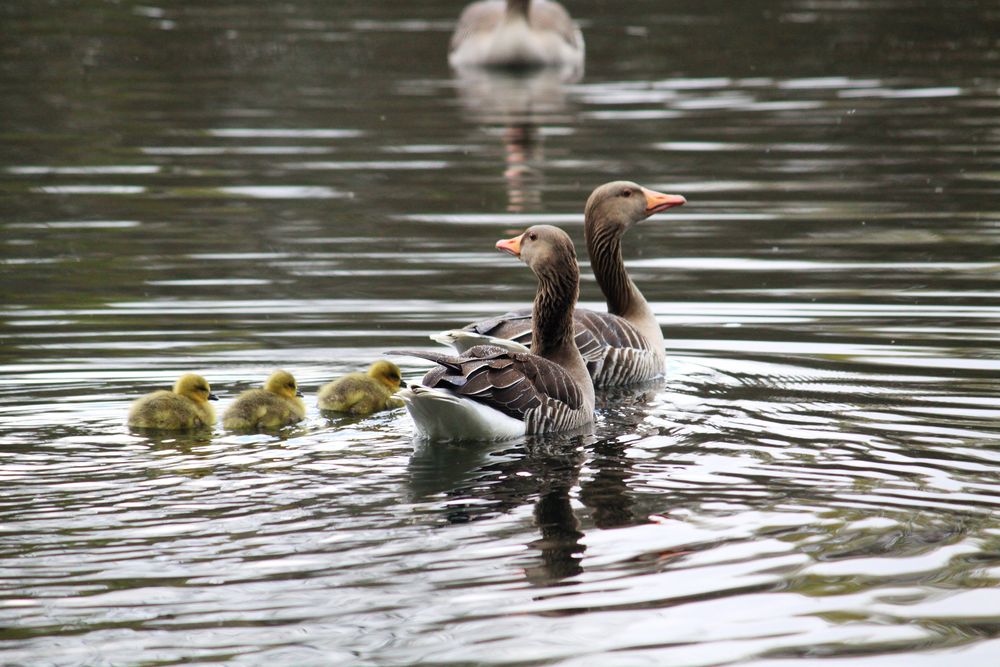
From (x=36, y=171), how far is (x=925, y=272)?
36.1ft

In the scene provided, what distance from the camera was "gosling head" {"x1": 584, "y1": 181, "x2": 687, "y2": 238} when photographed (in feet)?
40.0

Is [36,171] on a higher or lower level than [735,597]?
higher

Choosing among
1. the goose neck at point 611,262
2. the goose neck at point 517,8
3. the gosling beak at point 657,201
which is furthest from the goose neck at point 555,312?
the goose neck at point 517,8

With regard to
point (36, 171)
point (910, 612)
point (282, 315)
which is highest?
point (36, 171)

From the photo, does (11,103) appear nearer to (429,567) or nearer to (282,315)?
(282,315)

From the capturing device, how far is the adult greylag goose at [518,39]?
28391 mm

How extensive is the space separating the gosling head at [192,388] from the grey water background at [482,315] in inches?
19.5

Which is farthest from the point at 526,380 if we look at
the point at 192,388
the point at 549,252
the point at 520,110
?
the point at 520,110

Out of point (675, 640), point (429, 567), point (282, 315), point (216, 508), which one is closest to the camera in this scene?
point (675, 640)

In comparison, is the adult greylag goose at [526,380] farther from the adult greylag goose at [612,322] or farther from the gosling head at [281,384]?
the gosling head at [281,384]

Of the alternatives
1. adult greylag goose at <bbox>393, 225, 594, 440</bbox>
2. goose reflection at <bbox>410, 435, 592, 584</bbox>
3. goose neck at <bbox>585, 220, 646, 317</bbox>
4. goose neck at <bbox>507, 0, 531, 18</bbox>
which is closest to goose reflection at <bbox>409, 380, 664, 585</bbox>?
goose reflection at <bbox>410, 435, 592, 584</bbox>

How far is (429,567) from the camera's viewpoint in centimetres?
682

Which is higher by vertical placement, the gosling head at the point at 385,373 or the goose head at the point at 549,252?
the goose head at the point at 549,252

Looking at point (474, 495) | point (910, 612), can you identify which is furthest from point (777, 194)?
point (910, 612)
